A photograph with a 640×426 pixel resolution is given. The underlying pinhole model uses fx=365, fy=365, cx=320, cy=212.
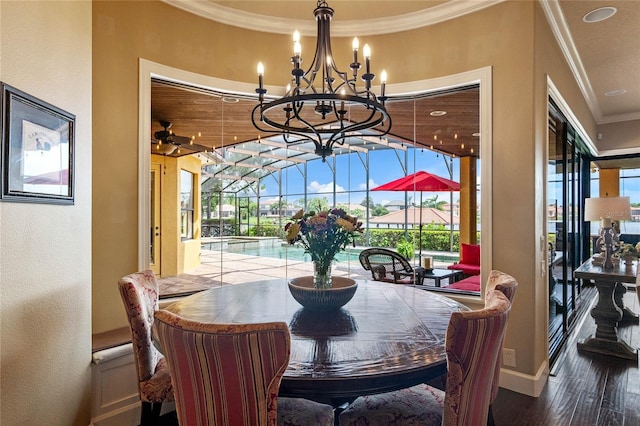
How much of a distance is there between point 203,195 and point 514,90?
2.87m

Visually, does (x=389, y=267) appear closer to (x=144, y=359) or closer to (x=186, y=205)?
(x=186, y=205)

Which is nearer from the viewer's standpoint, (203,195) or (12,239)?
(12,239)

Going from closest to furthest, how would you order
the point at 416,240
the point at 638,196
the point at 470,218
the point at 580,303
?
the point at 470,218
the point at 416,240
the point at 580,303
the point at 638,196

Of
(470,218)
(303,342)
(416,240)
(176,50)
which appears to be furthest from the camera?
(416,240)

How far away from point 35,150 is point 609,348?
508cm

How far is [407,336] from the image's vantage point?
168 centimetres

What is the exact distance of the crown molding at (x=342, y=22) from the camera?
3117mm

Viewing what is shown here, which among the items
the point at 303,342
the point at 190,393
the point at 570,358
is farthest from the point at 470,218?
the point at 190,393

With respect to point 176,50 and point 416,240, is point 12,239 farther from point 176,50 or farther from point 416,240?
point 416,240

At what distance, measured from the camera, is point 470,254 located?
348 centimetres

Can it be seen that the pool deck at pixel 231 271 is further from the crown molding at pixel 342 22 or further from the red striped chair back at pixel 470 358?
the red striped chair back at pixel 470 358

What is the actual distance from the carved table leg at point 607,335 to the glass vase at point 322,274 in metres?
3.34

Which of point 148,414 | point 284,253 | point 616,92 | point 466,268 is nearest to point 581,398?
point 466,268

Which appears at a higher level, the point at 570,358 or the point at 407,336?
the point at 407,336
